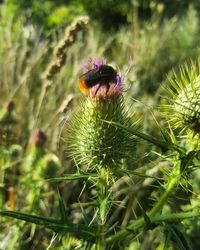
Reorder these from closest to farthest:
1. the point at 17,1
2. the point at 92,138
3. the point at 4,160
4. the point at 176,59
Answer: the point at 92,138 → the point at 4,160 → the point at 176,59 → the point at 17,1

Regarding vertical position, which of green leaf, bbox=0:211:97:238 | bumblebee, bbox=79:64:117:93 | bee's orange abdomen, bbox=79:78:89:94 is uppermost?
bumblebee, bbox=79:64:117:93

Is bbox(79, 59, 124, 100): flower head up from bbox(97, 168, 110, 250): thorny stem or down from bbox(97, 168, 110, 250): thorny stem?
up

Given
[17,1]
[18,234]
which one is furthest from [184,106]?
[17,1]

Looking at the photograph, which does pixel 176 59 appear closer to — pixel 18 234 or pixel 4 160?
pixel 4 160

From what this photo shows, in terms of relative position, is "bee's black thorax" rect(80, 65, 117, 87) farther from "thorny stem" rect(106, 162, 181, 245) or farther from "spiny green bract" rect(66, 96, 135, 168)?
"thorny stem" rect(106, 162, 181, 245)

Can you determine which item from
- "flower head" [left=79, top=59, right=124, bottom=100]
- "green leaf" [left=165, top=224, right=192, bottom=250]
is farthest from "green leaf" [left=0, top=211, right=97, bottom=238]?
"flower head" [left=79, top=59, right=124, bottom=100]

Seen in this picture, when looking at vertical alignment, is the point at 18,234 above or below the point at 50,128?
below

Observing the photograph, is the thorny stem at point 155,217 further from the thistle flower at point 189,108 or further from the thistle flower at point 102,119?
the thistle flower at point 102,119

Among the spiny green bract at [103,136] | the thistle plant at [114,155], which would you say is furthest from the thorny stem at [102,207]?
the spiny green bract at [103,136]
